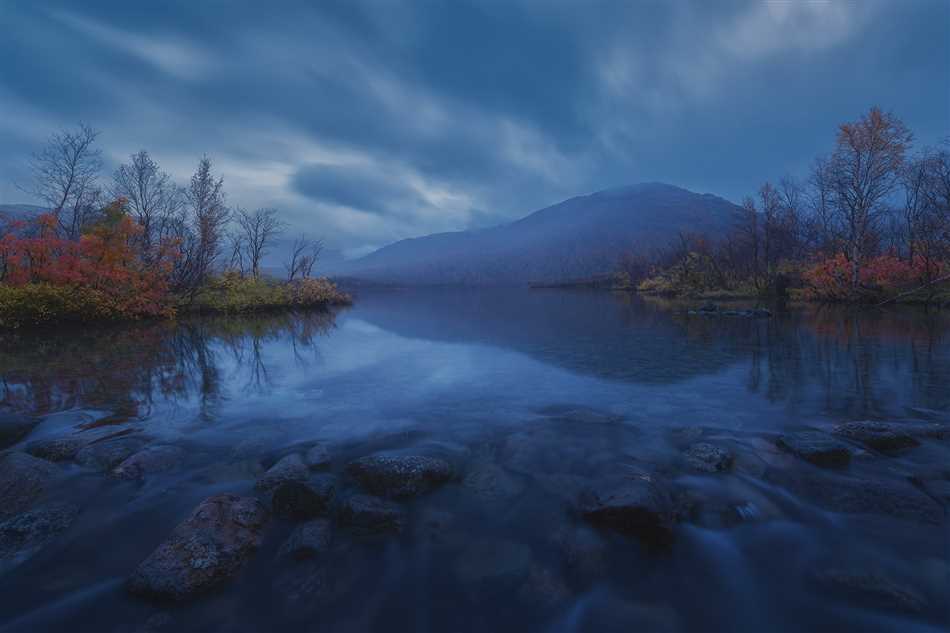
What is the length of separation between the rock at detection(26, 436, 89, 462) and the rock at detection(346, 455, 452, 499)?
4267 millimetres

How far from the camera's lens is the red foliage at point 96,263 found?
69.3ft

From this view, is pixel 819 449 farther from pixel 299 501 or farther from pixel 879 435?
pixel 299 501

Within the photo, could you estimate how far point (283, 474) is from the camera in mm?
5031

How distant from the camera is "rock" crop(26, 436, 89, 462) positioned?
5711mm

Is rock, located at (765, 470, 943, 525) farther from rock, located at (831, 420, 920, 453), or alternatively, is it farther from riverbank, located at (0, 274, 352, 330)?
riverbank, located at (0, 274, 352, 330)

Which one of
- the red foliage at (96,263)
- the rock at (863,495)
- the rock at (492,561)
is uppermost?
the red foliage at (96,263)

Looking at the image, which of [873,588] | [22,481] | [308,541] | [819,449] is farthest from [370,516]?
[819,449]

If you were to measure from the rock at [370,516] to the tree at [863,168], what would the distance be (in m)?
38.7

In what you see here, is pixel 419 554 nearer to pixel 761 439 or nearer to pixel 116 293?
pixel 761 439

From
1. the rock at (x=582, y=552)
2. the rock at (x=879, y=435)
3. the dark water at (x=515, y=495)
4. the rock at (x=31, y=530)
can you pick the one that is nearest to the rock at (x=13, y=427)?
the dark water at (x=515, y=495)

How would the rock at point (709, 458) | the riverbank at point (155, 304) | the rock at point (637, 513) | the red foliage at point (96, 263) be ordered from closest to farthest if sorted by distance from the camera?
the rock at point (637, 513) < the rock at point (709, 458) < the riverbank at point (155, 304) < the red foliage at point (96, 263)

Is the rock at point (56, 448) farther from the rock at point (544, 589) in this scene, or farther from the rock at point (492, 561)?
the rock at point (544, 589)

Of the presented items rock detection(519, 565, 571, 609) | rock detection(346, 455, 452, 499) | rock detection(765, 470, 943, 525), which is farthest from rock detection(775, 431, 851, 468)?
rock detection(346, 455, 452, 499)

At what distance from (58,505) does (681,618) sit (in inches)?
255
